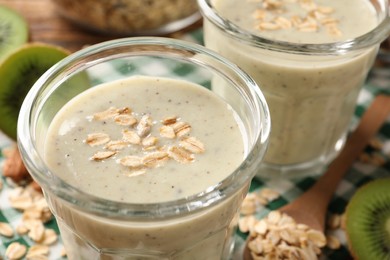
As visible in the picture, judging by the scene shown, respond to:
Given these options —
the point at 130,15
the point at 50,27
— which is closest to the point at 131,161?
the point at 130,15

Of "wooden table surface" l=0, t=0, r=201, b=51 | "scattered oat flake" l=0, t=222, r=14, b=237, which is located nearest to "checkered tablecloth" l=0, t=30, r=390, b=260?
"scattered oat flake" l=0, t=222, r=14, b=237

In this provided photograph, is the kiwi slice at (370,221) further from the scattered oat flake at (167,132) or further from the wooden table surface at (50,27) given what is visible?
the wooden table surface at (50,27)

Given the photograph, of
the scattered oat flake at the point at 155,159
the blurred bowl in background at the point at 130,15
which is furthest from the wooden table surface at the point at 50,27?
the scattered oat flake at the point at 155,159

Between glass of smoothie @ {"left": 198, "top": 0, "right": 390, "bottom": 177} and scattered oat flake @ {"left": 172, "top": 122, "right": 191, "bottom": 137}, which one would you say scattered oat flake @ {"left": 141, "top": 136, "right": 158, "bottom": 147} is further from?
glass of smoothie @ {"left": 198, "top": 0, "right": 390, "bottom": 177}

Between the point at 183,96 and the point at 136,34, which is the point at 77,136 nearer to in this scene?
the point at 183,96

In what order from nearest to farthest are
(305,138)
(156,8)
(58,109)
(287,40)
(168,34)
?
(58,109) < (287,40) < (305,138) < (156,8) < (168,34)

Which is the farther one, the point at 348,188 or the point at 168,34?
the point at 168,34

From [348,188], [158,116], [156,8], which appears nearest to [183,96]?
[158,116]
